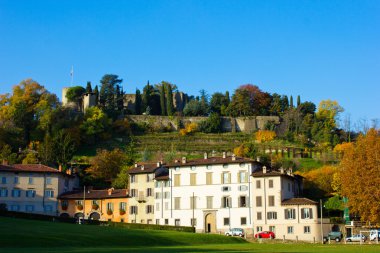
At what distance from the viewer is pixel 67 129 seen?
→ 119562 mm

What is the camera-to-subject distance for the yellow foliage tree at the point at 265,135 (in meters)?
128

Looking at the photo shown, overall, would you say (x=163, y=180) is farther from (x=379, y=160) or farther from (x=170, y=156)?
(x=379, y=160)

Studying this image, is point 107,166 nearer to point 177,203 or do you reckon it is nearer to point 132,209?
point 132,209

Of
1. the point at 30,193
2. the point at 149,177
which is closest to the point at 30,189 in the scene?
the point at 30,193

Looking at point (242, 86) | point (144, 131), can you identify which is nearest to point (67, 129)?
point (144, 131)

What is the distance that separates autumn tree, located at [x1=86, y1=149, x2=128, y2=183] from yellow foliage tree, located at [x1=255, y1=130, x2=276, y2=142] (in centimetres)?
3373

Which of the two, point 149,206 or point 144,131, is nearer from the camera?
point 149,206

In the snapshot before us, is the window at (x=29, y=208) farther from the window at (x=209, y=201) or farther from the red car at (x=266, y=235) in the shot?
the red car at (x=266, y=235)

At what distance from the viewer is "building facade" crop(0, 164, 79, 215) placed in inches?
3474

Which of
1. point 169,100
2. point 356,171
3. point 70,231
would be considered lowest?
point 70,231

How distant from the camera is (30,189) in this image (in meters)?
89.1

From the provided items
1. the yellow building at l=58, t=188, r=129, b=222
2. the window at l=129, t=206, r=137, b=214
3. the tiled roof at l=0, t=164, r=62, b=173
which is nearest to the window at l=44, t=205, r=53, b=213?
the yellow building at l=58, t=188, r=129, b=222

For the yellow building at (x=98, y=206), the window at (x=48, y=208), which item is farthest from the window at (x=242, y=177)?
the window at (x=48, y=208)

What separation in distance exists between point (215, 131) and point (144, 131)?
15490 millimetres
